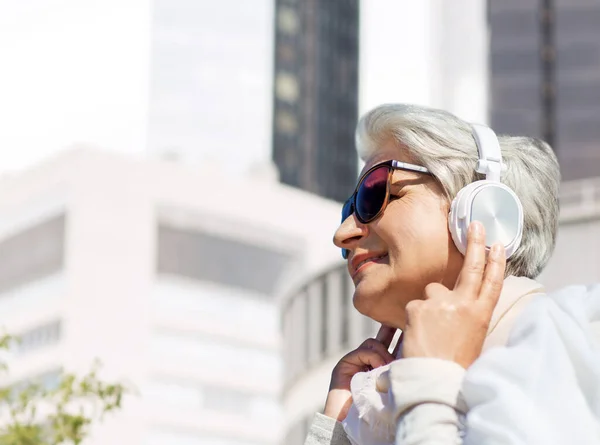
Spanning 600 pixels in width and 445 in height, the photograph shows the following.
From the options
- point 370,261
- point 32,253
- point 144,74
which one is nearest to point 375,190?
point 370,261

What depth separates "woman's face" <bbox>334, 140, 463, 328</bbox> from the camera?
2.13 metres

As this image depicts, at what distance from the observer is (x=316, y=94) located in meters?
97.6

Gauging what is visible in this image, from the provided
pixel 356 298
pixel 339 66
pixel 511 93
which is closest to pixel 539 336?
pixel 356 298

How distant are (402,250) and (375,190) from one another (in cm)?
14

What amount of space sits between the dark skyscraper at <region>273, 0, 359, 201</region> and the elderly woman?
8941 cm

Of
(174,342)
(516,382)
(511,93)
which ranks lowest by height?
(174,342)

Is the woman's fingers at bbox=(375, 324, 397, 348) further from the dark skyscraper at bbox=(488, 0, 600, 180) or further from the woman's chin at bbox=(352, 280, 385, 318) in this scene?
the dark skyscraper at bbox=(488, 0, 600, 180)

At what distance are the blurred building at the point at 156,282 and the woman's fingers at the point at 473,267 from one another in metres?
55.0

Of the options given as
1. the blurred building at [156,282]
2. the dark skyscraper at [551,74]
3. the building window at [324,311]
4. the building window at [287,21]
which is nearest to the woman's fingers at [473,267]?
the building window at [324,311]

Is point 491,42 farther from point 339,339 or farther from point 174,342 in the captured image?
point 339,339

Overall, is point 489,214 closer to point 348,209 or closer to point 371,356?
point 348,209

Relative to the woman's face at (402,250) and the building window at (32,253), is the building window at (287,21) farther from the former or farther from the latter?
the woman's face at (402,250)

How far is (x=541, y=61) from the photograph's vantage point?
7281 centimetres

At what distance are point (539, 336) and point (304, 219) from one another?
62053 mm
